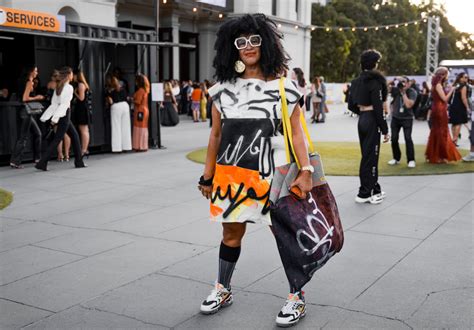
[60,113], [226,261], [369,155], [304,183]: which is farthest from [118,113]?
[304,183]

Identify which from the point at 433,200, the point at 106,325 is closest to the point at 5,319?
the point at 106,325

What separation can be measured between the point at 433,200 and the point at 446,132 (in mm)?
3654

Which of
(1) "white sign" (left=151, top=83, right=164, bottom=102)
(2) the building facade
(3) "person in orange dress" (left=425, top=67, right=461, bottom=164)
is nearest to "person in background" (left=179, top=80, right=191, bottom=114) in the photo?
(2) the building facade

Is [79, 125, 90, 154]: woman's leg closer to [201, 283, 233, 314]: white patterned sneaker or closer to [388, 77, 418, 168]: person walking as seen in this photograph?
[388, 77, 418, 168]: person walking

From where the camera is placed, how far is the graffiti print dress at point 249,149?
12.0 feet

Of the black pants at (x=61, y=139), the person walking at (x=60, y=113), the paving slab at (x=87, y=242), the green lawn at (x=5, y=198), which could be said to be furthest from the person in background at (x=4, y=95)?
the paving slab at (x=87, y=242)

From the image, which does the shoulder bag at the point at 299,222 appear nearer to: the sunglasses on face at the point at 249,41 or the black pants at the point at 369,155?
the sunglasses on face at the point at 249,41

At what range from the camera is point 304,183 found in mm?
3570

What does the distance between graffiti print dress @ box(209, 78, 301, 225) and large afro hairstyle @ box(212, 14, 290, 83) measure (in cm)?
10

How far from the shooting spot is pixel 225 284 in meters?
3.99

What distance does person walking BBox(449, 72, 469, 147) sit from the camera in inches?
495

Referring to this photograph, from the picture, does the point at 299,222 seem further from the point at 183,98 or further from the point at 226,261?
the point at 183,98

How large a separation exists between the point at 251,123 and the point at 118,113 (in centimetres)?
961

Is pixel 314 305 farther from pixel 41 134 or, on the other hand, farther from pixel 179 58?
pixel 179 58
